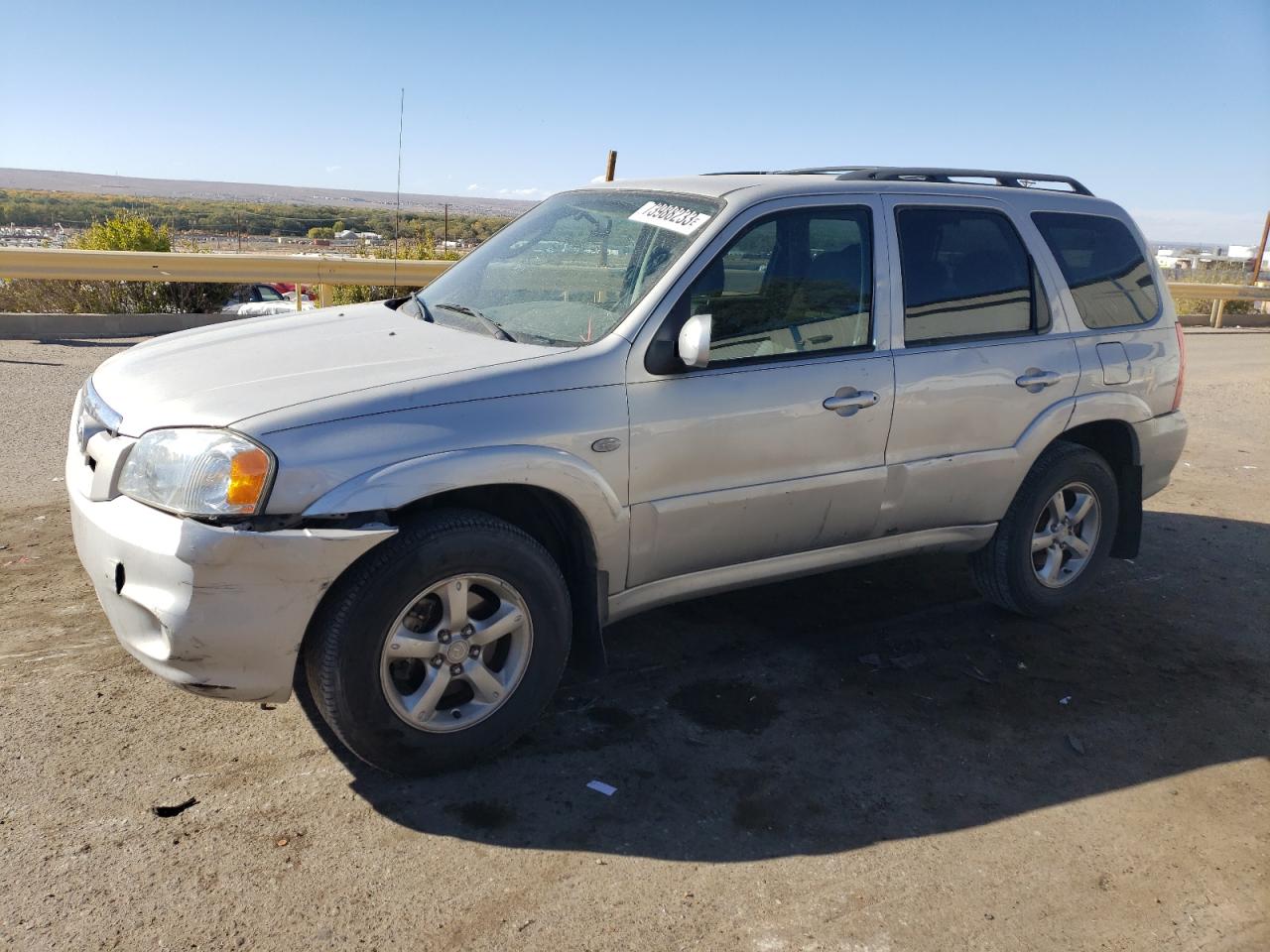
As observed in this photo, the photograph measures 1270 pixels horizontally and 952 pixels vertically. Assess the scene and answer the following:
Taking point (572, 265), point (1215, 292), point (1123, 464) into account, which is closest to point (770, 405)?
point (572, 265)

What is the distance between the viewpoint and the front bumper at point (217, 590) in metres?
3.03

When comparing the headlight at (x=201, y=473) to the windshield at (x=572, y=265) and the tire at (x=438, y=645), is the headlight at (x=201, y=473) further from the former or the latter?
the windshield at (x=572, y=265)

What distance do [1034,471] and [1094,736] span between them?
1326 millimetres

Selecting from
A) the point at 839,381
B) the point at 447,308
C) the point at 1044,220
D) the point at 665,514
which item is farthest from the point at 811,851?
the point at 1044,220

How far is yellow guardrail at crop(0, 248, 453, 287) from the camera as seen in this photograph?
38.7 ft

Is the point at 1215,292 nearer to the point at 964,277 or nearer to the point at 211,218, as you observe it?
the point at 964,277

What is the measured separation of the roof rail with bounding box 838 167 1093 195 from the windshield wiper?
1.65m

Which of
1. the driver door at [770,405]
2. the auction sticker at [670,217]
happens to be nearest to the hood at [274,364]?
the driver door at [770,405]

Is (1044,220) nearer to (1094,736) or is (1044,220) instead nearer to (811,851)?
(1094,736)

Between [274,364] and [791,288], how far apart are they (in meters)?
1.94

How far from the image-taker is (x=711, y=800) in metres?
3.45

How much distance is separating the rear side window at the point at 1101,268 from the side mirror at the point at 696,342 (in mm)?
2137

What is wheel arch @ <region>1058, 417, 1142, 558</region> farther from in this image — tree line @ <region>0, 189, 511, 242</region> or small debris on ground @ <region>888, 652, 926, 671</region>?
tree line @ <region>0, 189, 511, 242</region>

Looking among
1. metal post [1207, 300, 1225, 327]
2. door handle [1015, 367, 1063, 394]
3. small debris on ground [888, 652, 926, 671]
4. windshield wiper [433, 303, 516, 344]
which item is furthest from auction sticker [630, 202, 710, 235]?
metal post [1207, 300, 1225, 327]
